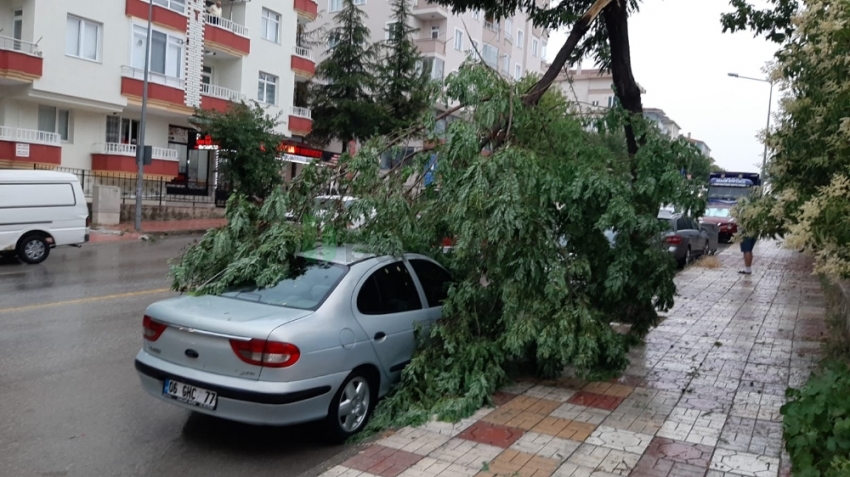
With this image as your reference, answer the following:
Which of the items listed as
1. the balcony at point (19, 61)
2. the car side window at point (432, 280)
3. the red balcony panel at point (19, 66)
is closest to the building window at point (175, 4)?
the balcony at point (19, 61)

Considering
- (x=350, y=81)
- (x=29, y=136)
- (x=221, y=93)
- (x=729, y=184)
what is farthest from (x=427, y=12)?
(x=29, y=136)

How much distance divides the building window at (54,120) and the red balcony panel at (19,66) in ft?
7.83

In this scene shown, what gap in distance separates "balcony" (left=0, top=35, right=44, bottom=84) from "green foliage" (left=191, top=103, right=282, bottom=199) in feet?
17.5

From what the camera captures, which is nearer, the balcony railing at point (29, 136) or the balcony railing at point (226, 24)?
the balcony railing at point (29, 136)

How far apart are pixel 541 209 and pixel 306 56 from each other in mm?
33158

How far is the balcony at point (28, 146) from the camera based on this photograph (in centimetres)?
2370

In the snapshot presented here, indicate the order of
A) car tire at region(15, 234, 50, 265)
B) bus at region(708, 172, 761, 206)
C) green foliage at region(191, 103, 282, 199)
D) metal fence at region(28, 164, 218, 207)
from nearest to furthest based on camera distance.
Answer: car tire at region(15, 234, 50, 265), green foliage at region(191, 103, 282, 199), metal fence at region(28, 164, 218, 207), bus at region(708, 172, 761, 206)

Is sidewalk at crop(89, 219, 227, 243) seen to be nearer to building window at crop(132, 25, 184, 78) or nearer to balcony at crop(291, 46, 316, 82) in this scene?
building window at crop(132, 25, 184, 78)

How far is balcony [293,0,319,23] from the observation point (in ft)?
120

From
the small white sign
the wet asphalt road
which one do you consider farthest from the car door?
the small white sign

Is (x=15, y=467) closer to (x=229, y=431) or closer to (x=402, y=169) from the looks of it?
(x=229, y=431)

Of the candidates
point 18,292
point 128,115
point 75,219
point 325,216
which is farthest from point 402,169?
point 128,115

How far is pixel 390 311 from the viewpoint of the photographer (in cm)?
642

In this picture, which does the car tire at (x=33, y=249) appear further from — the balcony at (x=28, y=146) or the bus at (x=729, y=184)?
the bus at (x=729, y=184)
